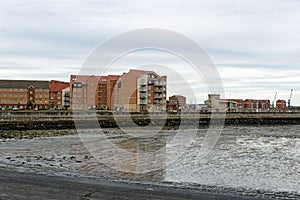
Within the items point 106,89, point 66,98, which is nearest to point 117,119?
point 106,89

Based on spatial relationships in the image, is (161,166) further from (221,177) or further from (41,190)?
(41,190)

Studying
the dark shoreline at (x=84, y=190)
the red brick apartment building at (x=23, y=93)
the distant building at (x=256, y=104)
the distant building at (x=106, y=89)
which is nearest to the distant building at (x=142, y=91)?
the distant building at (x=106, y=89)

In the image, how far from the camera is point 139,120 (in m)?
66.4

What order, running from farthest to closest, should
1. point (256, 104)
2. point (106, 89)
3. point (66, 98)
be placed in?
1. point (256, 104)
2. point (66, 98)
3. point (106, 89)

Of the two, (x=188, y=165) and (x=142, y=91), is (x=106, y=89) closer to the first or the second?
(x=142, y=91)

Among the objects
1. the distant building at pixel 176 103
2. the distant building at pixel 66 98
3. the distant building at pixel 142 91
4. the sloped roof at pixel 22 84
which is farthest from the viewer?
the distant building at pixel 66 98

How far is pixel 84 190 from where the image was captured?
38.5 feet

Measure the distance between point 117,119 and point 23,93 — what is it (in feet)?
230

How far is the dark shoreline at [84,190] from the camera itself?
35.7ft

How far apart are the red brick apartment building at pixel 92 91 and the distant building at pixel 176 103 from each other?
15.1 m

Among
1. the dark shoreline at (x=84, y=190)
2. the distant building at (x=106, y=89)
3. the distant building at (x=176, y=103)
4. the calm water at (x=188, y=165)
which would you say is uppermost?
the distant building at (x=106, y=89)

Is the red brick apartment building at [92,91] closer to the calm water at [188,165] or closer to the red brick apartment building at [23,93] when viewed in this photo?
the red brick apartment building at [23,93]

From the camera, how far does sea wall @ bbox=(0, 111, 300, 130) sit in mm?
53531

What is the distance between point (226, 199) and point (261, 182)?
4567 mm
